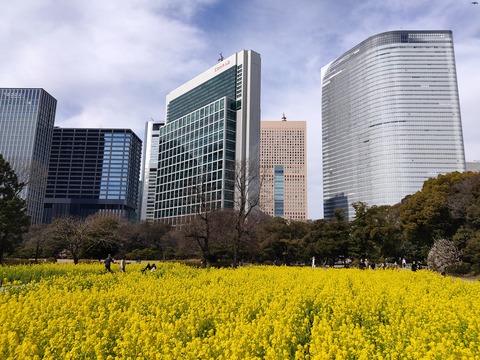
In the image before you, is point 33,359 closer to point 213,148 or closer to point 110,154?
point 213,148

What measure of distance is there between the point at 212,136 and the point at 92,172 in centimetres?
9380

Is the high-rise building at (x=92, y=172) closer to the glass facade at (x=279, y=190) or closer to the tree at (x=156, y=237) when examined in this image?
the glass facade at (x=279, y=190)

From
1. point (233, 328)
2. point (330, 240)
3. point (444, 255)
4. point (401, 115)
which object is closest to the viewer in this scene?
point (233, 328)

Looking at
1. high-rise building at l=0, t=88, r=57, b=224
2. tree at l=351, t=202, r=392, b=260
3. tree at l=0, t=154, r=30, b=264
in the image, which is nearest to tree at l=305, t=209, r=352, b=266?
tree at l=351, t=202, r=392, b=260

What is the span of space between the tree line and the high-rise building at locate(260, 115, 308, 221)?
132 meters

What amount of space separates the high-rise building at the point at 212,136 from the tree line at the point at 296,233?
91.4 ft

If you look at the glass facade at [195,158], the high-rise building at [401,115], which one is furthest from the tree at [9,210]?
the high-rise building at [401,115]

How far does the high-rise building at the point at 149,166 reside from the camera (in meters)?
171

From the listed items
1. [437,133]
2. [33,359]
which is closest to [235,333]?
[33,359]

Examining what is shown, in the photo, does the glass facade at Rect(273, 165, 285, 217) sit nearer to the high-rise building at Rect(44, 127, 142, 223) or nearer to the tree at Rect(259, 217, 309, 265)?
the high-rise building at Rect(44, 127, 142, 223)

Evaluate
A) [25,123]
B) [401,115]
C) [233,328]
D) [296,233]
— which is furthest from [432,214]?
[25,123]

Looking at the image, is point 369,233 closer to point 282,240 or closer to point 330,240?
point 330,240

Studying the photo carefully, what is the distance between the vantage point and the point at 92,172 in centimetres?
15125

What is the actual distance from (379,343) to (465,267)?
25709 mm
